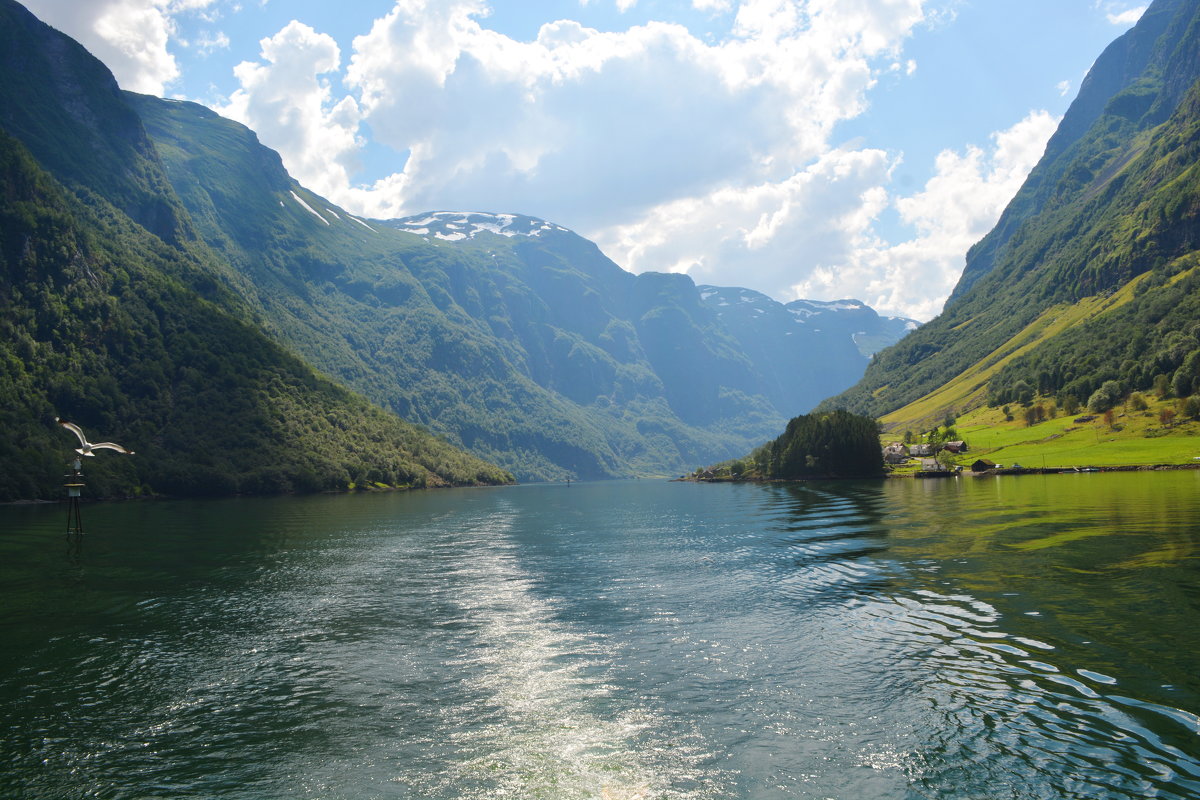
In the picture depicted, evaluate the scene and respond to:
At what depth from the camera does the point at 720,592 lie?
45.4m

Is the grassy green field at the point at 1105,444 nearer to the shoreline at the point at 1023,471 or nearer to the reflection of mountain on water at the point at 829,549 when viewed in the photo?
the shoreline at the point at 1023,471

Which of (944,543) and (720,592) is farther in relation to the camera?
(944,543)

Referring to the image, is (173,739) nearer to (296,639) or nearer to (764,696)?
(296,639)

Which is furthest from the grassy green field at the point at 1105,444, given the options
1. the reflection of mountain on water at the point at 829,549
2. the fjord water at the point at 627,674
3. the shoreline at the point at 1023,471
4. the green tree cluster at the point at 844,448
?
the fjord water at the point at 627,674

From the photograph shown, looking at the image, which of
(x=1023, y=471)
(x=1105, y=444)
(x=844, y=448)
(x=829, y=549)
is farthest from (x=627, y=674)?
(x=1105, y=444)

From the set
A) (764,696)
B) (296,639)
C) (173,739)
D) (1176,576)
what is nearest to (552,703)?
(764,696)

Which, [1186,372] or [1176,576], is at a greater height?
[1186,372]

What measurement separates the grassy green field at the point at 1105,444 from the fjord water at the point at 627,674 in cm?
10398

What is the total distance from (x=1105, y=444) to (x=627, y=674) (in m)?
177

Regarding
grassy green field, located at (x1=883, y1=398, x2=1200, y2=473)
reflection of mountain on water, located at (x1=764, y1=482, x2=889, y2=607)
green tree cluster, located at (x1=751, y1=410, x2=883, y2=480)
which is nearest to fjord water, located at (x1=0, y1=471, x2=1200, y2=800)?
reflection of mountain on water, located at (x1=764, y1=482, x2=889, y2=607)

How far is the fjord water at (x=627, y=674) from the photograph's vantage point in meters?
19.3

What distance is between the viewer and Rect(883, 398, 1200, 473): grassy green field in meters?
144

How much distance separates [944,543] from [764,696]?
133 feet

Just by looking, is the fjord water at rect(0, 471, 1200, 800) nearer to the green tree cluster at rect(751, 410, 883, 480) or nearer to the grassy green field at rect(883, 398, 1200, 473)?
the grassy green field at rect(883, 398, 1200, 473)
